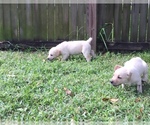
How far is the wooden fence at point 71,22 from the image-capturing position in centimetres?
663

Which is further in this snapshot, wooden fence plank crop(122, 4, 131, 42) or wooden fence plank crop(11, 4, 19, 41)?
wooden fence plank crop(11, 4, 19, 41)

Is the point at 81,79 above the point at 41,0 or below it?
below

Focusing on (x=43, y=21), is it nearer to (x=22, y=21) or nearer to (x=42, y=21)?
(x=42, y=21)

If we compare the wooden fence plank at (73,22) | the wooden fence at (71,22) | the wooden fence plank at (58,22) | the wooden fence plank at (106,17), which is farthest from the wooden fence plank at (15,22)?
the wooden fence plank at (106,17)

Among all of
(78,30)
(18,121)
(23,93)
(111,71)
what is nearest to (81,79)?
(111,71)

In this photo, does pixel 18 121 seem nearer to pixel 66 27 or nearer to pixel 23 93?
pixel 23 93

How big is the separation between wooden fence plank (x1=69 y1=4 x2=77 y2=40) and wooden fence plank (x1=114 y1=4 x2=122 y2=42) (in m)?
0.79

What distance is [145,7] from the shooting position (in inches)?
259

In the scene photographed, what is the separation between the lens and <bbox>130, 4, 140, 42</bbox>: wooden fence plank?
260 inches

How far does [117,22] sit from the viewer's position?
21.9 ft

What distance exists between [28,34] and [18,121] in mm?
A: 3481

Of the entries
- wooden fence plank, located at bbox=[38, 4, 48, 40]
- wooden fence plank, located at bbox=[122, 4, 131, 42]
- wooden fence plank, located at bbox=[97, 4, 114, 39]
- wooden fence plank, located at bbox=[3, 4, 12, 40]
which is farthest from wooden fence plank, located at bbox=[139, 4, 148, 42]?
wooden fence plank, located at bbox=[3, 4, 12, 40]

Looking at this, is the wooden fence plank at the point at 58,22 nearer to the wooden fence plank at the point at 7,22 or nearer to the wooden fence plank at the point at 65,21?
the wooden fence plank at the point at 65,21

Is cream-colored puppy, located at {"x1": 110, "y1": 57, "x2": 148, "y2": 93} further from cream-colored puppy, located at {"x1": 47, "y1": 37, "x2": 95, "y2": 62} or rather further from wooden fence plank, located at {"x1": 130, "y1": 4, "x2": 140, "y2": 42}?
wooden fence plank, located at {"x1": 130, "y1": 4, "x2": 140, "y2": 42}
